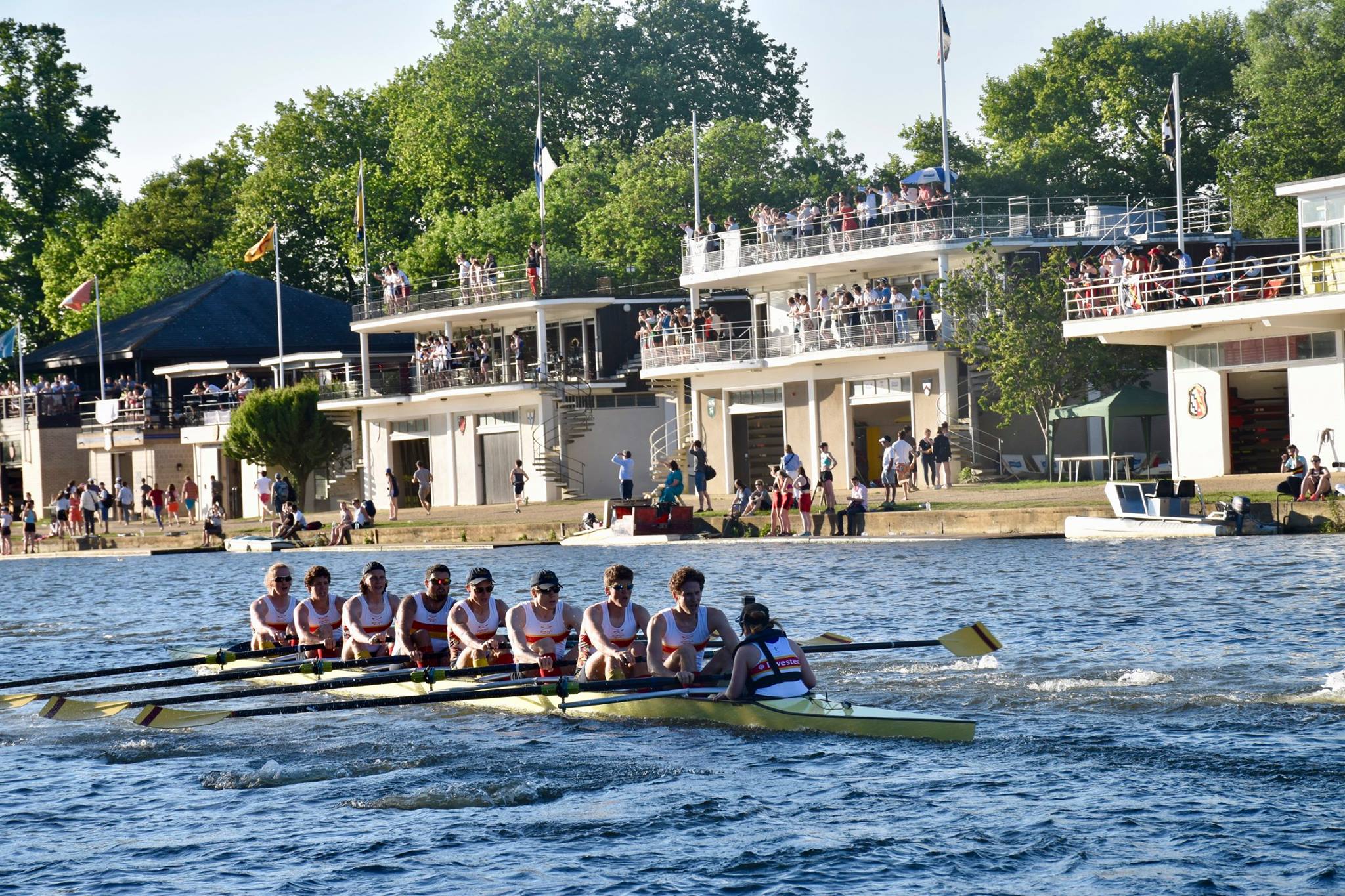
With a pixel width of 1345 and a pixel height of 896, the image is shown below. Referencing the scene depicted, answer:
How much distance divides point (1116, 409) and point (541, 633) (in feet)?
90.3

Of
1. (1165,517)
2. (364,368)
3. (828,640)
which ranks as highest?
(364,368)

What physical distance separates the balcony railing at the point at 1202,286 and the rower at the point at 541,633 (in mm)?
24922

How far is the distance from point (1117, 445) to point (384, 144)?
49.2 m

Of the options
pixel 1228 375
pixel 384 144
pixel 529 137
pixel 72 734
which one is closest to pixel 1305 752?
pixel 72 734

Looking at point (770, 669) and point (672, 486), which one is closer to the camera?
point (770, 669)

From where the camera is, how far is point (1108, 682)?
17.8 m

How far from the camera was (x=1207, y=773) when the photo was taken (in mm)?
13625

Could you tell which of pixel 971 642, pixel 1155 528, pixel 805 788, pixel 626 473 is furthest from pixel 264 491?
pixel 805 788

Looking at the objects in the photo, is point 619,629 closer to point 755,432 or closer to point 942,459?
point 942,459

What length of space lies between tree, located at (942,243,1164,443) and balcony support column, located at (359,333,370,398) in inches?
942

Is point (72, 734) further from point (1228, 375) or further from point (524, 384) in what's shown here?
point (524, 384)

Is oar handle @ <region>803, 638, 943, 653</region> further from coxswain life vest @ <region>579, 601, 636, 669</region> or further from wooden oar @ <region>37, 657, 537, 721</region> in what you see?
wooden oar @ <region>37, 657, 537, 721</region>

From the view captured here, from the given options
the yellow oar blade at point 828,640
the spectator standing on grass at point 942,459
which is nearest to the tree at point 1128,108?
the spectator standing on grass at point 942,459

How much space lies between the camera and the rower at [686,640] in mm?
16406
